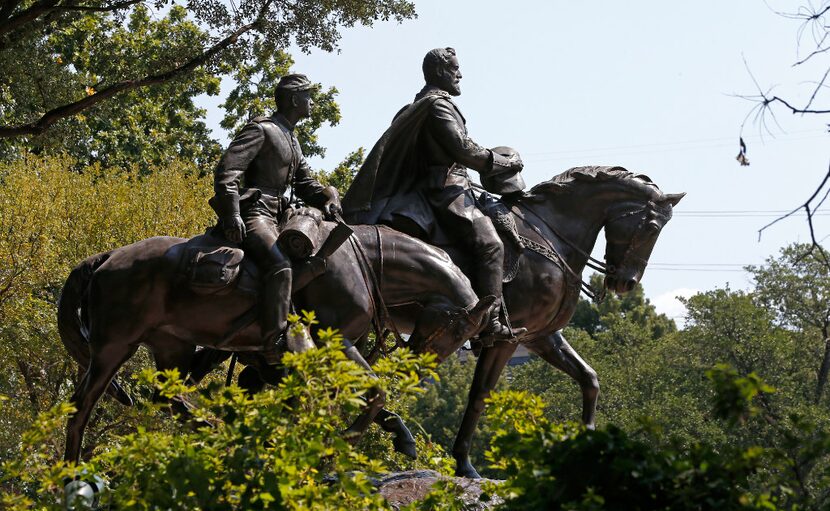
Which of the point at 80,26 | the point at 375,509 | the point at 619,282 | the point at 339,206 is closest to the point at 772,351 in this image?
the point at 80,26

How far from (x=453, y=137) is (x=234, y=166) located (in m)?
2.03

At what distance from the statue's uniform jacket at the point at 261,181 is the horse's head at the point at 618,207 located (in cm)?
250

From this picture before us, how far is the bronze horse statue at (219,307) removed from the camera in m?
9.38

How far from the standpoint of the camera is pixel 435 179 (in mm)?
10984

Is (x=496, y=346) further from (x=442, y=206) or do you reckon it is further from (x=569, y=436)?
(x=569, y=436)

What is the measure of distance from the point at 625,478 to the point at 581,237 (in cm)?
656

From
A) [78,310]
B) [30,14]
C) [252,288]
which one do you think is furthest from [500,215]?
[30,14]

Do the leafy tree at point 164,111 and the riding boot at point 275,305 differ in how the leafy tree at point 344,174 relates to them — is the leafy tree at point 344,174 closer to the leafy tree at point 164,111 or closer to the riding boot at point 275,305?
the leafy tree at point 164,111

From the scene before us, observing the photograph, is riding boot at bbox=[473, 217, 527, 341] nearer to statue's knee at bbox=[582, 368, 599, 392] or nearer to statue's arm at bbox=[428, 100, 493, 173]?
statue's arm at bbox=[428, 100, 493, 173]

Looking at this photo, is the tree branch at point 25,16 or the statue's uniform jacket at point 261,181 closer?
the statue's uniform jacket at point 261,181

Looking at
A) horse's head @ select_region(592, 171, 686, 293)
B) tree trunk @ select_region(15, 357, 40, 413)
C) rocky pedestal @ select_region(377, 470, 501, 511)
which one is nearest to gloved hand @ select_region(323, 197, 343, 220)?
rocky pedestal @ select_region(377, 470, 501, 511)

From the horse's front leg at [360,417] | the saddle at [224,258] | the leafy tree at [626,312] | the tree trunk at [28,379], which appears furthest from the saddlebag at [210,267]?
the leafy tree at [626,312]

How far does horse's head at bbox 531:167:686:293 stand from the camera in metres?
11.8

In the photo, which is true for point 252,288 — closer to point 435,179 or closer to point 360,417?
point 360,417
